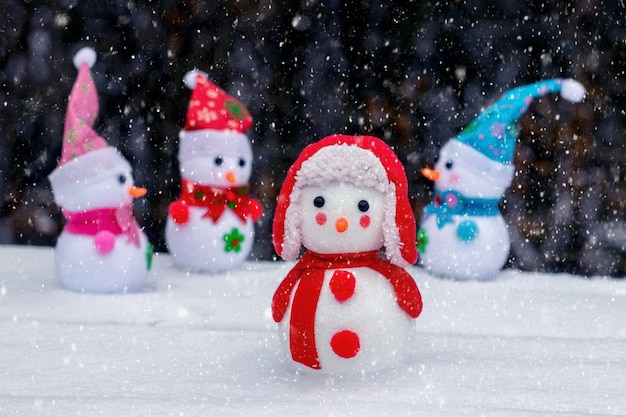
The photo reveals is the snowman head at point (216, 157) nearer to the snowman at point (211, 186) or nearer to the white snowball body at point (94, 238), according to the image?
the snowman at point (211, 186)

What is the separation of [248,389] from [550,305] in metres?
1.43

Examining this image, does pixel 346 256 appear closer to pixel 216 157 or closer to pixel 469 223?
pixel 469 223

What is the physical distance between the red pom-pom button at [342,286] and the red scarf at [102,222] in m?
1.29

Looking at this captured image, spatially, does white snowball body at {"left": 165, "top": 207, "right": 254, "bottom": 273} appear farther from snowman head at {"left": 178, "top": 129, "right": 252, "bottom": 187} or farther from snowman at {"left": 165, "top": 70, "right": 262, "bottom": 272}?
snowman head at {"left": 178, "top": 129, "right": 252, "bottom": 187}

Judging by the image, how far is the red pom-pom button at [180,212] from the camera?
11.1 ft

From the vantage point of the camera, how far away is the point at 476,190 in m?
3.28

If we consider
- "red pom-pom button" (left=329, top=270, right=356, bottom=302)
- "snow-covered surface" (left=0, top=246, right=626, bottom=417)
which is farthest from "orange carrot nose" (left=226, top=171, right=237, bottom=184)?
"red pom-pom button" (left=329, top=270, right=356, bottom=302)

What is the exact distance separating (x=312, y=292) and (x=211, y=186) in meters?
1.50

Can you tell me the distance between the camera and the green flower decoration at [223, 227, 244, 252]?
135 inches

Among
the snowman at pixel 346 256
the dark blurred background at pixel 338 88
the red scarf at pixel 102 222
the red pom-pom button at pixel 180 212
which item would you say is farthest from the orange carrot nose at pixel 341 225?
the dark blurred background at pixel 338 88

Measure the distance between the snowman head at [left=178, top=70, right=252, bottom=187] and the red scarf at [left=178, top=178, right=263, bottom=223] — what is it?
0.03 m

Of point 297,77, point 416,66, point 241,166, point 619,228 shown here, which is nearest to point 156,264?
point 241,166

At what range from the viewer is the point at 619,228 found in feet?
12.0

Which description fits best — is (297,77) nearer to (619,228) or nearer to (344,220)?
(619,228)
